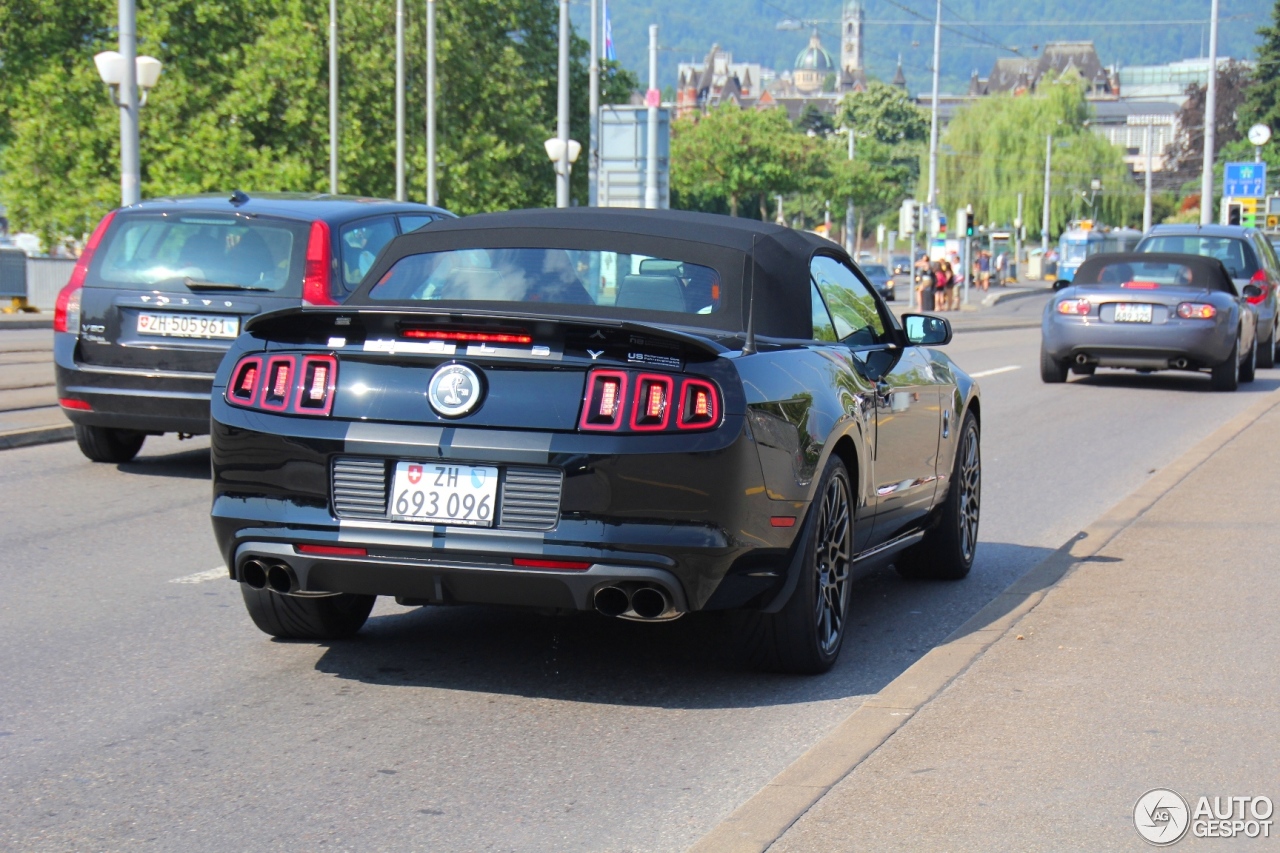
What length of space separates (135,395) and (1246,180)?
49614 mm

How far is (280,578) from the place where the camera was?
5.36 meters

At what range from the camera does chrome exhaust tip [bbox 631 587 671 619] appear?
5145 mm

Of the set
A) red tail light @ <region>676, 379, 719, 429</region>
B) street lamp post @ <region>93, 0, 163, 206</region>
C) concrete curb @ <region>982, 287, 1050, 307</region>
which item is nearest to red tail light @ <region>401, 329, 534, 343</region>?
red tail light @ <region>676, 379, 719, 429</region>

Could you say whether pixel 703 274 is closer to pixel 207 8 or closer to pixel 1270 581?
pixel 1270 581

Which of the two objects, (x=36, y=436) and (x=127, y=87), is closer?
(x=36, y=436)

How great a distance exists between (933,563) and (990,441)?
20.8ft

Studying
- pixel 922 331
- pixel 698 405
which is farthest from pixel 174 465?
pixel 698 405

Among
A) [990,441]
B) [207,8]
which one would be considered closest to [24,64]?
[207,8]

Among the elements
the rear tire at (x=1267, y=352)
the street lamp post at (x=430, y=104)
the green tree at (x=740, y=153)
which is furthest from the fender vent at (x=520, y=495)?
the green tree at (x=740, y=153)

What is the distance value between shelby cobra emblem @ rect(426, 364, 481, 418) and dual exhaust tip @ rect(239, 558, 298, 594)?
2.29 feet

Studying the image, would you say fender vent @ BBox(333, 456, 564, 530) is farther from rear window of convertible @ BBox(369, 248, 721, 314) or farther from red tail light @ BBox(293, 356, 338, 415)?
rear window of convertible @ BBox(369, 248, 721, 314)

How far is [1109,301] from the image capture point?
63.0ft

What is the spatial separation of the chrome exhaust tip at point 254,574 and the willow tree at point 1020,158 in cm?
8749

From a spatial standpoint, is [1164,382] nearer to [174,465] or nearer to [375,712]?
[174,465]
